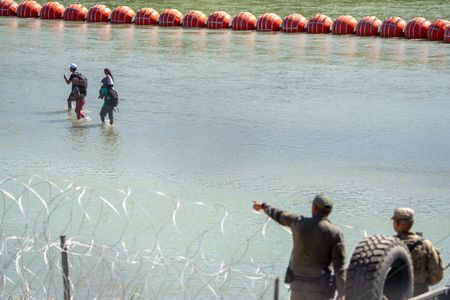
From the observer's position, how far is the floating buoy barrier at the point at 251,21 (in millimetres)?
41875

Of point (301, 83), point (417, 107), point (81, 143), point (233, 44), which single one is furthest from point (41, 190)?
point (233, 44)

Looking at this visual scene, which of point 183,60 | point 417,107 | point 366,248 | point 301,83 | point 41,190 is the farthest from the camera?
point 183,60

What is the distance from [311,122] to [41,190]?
8.96m

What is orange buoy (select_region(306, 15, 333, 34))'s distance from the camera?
43.9 meters

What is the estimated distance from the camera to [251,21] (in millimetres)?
45250

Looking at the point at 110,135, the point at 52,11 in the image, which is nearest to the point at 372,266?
the point at 110,135

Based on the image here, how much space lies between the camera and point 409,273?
26.8 ft

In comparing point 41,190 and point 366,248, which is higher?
point 366,248

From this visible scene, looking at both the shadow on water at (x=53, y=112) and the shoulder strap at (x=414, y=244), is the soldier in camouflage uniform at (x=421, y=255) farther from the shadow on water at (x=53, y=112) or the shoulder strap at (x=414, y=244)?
the shadow on water at (x=53, y=112)

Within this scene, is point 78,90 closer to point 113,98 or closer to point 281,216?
point 113,98

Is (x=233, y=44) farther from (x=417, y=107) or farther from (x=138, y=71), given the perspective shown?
(x=417, y=107)

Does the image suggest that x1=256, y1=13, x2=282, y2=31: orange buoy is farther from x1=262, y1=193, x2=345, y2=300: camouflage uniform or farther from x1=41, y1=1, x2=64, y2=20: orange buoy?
x1=262, y1=193, x2=345, y2=300: camouflage uniform

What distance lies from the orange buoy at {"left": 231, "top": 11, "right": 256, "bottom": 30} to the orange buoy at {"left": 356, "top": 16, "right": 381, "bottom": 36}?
4990 millimetres

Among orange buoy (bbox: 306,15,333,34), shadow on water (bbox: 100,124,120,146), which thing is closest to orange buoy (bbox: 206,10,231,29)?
orange buoy (bbox: 306,15,333,34)
